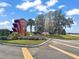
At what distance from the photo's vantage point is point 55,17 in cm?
8644

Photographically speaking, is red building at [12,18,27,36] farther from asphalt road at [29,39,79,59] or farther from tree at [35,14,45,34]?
asphalt road at [29,39,79,59]

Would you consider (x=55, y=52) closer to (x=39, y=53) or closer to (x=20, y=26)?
(x=39, y=53)

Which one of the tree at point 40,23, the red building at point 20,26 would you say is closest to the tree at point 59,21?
the tree at point 40,23

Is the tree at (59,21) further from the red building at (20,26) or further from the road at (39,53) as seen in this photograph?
the road at (39,53)

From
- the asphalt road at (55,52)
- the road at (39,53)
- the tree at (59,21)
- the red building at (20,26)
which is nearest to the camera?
the road at (39,53)

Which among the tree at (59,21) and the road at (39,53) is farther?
the tree at (59,21)

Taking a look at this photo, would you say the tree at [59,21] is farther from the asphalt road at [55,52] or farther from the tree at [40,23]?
the asphalt road at [55,52]

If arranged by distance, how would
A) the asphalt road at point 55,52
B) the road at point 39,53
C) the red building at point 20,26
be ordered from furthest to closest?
the red building at point 20,26, the asphalt road at point 55,52, the road at point 39,53

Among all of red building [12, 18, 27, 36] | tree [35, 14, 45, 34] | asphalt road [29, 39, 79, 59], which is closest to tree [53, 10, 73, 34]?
tree [35, 14, 45, 34]

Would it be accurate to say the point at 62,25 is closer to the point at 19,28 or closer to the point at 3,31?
the point at 19,28

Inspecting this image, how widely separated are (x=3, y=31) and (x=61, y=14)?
39.7 meters

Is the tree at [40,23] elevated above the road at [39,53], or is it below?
above

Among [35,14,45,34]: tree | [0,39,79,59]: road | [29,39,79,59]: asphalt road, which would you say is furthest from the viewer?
[35,14,45,34]: tree

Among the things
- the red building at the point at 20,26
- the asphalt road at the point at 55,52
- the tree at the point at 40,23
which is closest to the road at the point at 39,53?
the asphalt road at the point at 55,52
